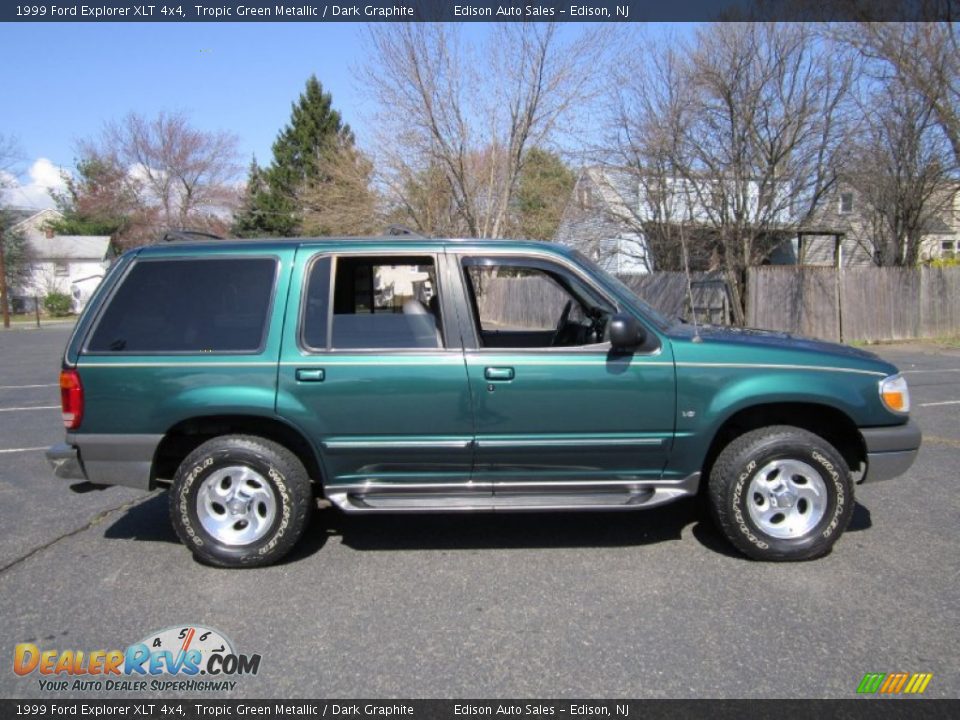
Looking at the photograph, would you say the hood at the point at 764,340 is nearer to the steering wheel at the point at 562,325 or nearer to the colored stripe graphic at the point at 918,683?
the steering wheel at the point at 562,325

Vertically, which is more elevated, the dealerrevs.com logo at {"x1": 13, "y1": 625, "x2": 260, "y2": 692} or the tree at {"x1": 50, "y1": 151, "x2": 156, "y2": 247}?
the tree at {"x1": 50, "y1": 151, "x2": 156, "y2": 247}

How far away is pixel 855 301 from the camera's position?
1664 centimetres

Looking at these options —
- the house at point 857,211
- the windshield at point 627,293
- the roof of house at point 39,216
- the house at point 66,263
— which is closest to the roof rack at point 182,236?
the windshield at point 627,293

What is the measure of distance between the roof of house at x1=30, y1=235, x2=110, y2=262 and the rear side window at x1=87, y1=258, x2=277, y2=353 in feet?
192

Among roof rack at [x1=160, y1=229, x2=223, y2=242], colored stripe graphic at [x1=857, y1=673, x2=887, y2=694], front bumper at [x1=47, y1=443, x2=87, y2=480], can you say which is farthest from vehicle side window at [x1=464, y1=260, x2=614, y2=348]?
front bumper at [x1=47, y1=443, x2=87, y2=480]

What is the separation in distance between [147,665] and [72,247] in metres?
62.0

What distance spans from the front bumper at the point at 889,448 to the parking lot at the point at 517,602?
0.52 metres

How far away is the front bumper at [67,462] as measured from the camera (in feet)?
12.9

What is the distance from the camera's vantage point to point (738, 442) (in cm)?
394

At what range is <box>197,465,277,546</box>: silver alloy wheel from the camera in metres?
3.93

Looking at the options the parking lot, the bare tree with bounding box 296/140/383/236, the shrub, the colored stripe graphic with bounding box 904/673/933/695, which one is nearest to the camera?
the colored stripe graphic with bounding box 904/673/933/695

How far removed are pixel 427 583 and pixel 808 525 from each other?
2.25 metres

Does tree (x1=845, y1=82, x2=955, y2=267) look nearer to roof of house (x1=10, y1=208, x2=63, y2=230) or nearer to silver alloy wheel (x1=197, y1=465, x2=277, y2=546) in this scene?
silver alloy wheel (x1=197, y1=465, x2=277, y2=546)

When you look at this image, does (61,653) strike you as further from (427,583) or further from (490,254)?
(490,254)
